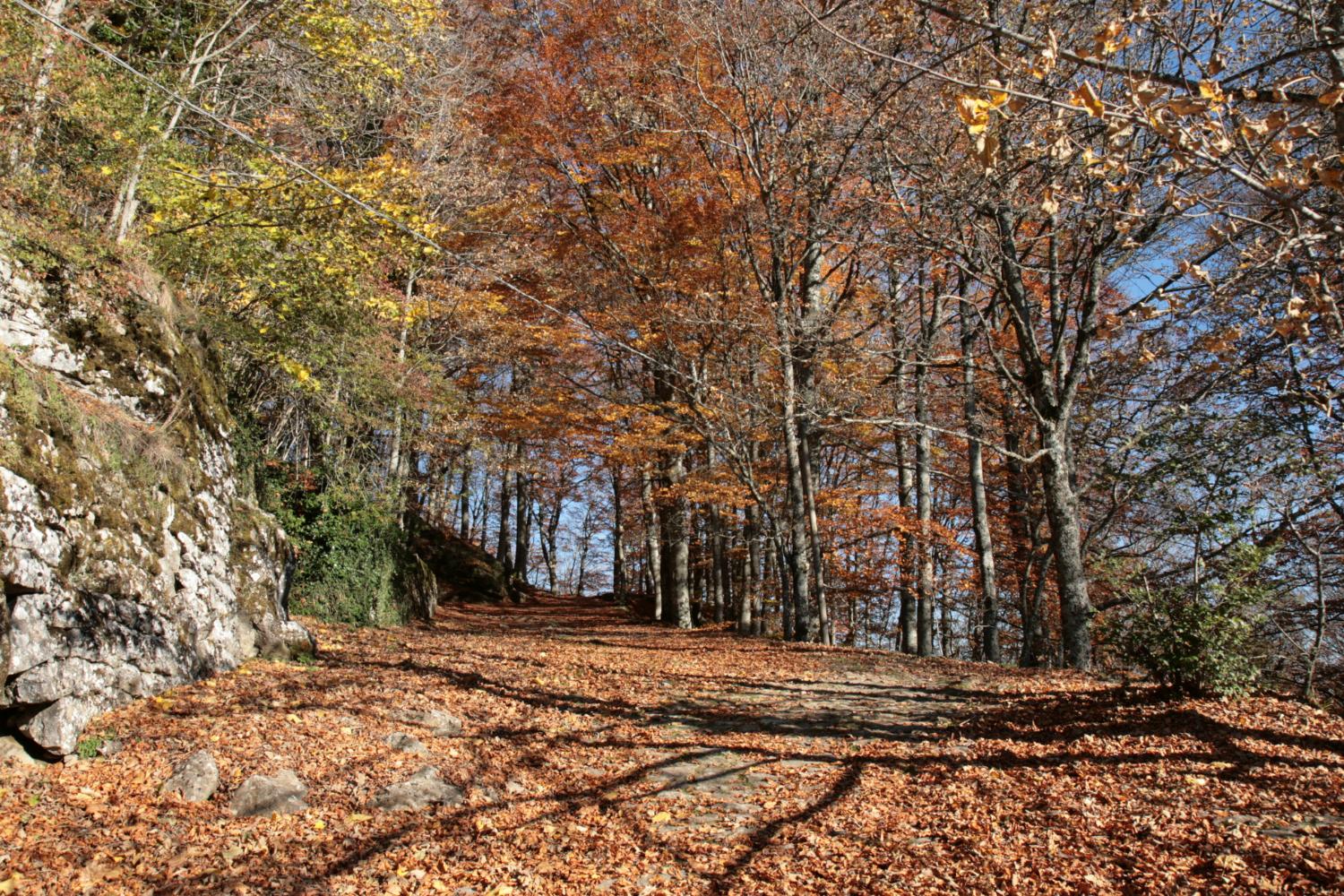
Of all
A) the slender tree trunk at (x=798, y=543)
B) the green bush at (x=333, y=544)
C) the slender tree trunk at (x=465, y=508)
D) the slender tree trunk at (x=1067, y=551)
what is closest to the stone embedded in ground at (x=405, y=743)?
the green bush at (x=333, y=544)

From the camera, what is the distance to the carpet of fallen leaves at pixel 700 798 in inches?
148

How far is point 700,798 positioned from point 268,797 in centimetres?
259

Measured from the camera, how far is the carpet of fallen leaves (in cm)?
377

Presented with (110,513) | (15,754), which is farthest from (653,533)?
(15,754)

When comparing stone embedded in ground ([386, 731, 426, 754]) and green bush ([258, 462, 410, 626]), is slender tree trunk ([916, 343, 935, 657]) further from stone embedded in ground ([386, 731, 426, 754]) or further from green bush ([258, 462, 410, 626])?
stone embedded in ground ([386, 731, 426, 754])

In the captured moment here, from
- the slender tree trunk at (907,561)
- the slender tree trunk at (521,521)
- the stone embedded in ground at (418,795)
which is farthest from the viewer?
the slender tree trunk at (521,521)

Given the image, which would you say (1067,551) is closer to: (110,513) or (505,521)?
(110,513)

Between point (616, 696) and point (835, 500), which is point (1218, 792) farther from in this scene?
point (835, 500)

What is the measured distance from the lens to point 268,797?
4566 mm

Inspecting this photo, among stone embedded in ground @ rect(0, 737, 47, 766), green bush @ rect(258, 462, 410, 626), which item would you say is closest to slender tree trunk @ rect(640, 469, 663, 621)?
green bush @ rect(258, 462, 410, 626)

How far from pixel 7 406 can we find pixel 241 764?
→ 2.84 m

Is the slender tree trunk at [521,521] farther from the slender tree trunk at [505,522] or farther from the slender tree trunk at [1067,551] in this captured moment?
the slender tree trunk at [1067,551]

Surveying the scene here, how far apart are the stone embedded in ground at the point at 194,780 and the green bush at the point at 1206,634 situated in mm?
6429

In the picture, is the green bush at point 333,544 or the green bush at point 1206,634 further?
the green bush at point 333,544
